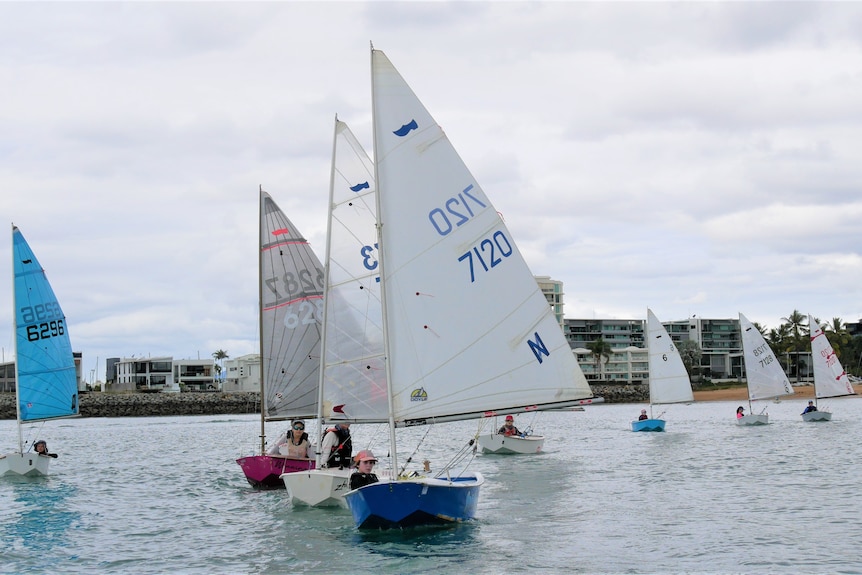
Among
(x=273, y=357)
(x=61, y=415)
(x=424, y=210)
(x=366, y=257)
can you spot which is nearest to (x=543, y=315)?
(x=424, y=210)

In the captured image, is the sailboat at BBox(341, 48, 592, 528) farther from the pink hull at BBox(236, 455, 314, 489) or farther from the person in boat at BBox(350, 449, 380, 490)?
the pink hull at BBox(236, 455, 314, 489)

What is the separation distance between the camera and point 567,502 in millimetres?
26047

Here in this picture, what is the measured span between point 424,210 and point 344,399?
815 centimetres

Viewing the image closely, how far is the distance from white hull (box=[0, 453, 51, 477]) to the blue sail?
1435 millimetres

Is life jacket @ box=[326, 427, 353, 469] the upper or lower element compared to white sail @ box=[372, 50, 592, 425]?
lower

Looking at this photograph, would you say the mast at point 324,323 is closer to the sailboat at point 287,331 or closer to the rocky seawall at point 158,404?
the sailboat at point 287,331

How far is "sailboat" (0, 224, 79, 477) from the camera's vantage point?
36094mm

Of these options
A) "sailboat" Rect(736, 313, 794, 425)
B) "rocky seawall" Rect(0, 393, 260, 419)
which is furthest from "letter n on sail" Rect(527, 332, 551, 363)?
"rocky seawall" Rect(0, 393, 260, 419)

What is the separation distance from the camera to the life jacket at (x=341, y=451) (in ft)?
78.4

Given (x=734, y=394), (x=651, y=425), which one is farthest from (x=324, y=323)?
(x=734, y=394)

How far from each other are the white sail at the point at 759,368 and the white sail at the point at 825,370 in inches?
115

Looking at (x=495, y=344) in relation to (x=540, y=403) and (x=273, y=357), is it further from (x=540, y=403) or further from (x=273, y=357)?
(x=273, y=357)

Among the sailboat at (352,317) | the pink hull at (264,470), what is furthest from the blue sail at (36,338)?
the sailboat at (352,317)

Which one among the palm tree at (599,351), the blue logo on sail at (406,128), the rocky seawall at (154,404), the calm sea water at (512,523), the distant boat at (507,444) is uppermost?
the palm tree at (599,351)
